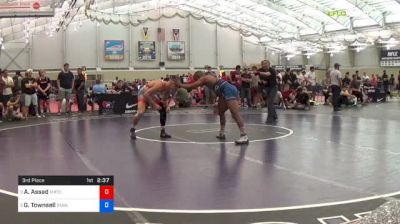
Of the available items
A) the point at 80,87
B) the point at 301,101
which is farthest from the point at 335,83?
the point at 80,87

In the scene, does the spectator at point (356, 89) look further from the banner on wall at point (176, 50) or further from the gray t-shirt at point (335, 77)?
the banner on wall at point (176, 50)

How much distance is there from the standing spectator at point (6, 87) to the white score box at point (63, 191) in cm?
1242

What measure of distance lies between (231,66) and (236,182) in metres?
37.7

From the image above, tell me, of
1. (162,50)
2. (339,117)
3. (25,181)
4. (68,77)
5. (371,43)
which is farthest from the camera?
(162,50)

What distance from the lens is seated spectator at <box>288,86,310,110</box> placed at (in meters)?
17.4

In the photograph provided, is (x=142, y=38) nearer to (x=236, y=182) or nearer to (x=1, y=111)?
(x=1, y=111)

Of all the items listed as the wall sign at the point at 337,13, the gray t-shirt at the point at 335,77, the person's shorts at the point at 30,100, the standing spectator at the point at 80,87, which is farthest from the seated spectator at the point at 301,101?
the wall sign at the point at 337,13

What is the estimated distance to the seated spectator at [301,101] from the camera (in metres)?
17.4

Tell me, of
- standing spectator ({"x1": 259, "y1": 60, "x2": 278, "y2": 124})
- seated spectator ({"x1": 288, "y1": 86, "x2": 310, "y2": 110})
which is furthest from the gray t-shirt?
standing spectator ({"x1": 259, "y1": 60, "x2": 278, "y2": 124})

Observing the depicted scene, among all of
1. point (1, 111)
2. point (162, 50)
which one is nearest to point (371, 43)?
point (162, 50)

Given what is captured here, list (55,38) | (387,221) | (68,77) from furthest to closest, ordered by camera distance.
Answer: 1. (55,38)
2. (68,77)
3. (387,221)

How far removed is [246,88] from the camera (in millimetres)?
18266

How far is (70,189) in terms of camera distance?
3043 mm

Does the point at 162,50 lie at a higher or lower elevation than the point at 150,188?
higher
